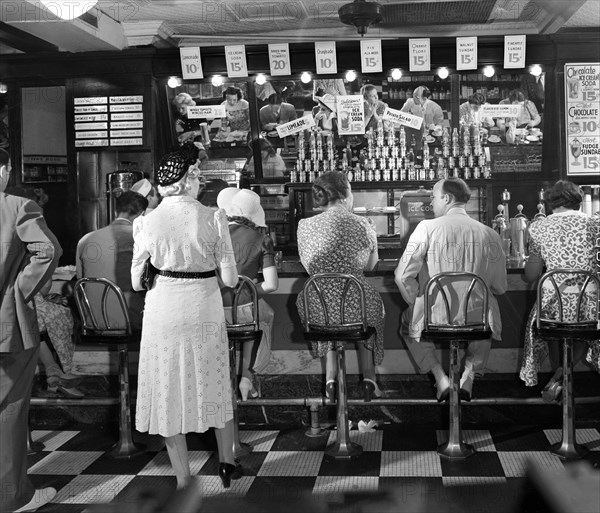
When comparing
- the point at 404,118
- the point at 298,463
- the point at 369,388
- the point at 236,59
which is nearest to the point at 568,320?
the point at 369,388

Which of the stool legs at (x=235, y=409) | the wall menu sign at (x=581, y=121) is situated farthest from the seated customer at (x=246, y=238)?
the wall menu sign at (x=581, y=121)

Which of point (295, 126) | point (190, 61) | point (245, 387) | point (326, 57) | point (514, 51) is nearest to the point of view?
point (245, 387)

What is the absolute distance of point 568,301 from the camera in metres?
3.86

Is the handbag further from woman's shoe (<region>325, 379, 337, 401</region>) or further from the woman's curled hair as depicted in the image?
woman's shoe (<region>325, 379, 337, 401</region>)

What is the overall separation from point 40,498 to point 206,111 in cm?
503

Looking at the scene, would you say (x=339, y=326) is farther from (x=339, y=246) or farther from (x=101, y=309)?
(x=101, y=309)

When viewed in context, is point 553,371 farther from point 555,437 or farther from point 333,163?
point 333,163

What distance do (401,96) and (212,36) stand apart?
7.54 ft

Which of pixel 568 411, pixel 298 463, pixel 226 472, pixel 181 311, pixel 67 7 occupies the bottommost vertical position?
pixel 298 463

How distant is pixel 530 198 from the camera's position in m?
7.40

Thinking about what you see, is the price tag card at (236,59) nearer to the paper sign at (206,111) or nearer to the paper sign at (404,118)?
the paper sign at (206,111)

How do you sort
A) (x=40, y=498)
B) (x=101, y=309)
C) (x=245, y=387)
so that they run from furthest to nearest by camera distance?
(x=245, y=387), (x=101, y=309), (x=40, y=498)

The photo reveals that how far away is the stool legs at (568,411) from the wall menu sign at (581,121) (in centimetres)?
388

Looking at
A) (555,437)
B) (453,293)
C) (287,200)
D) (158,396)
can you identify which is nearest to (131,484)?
(158,396)
